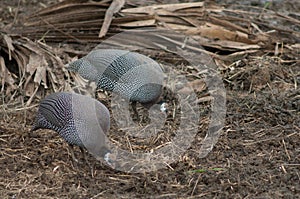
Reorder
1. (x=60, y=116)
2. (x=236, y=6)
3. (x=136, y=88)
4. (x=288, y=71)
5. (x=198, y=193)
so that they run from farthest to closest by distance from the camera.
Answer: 1. (x=236, y=6)
2. (x=288, y=71)
3. (x=136, y=88)
4. (x=60, y=116)
5. (x=198, y=193)

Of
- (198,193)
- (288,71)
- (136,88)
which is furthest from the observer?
(288,71)

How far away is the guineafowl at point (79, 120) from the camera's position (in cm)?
386

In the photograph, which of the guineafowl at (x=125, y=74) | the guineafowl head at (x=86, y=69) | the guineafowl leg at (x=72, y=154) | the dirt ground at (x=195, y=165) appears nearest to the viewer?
the dirt ground at (x=195, y=165)

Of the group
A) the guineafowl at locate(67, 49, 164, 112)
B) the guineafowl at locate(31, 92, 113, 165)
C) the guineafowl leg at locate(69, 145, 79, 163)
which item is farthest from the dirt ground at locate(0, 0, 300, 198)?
the guineafowl at locate(67, 49, 164, 112)

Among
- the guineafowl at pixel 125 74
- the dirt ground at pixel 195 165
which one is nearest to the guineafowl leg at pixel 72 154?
the dirt ground at pixel 195 165

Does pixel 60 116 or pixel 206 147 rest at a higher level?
pixel 60 116

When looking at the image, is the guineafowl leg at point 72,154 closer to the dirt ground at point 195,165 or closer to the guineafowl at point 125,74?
the dirt ground at point 195,165

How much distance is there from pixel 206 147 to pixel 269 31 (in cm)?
211

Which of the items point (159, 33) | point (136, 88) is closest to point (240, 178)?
point (136, 88)

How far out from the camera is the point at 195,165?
13.1ft

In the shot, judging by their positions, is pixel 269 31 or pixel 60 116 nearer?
pixel 60 116

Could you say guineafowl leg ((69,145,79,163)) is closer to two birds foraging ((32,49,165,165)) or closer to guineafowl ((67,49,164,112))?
two birds foraging ((32,49,165,165))

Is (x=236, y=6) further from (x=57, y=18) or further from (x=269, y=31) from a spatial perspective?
(x=57, y=18)

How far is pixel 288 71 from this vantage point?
534 centimetres
